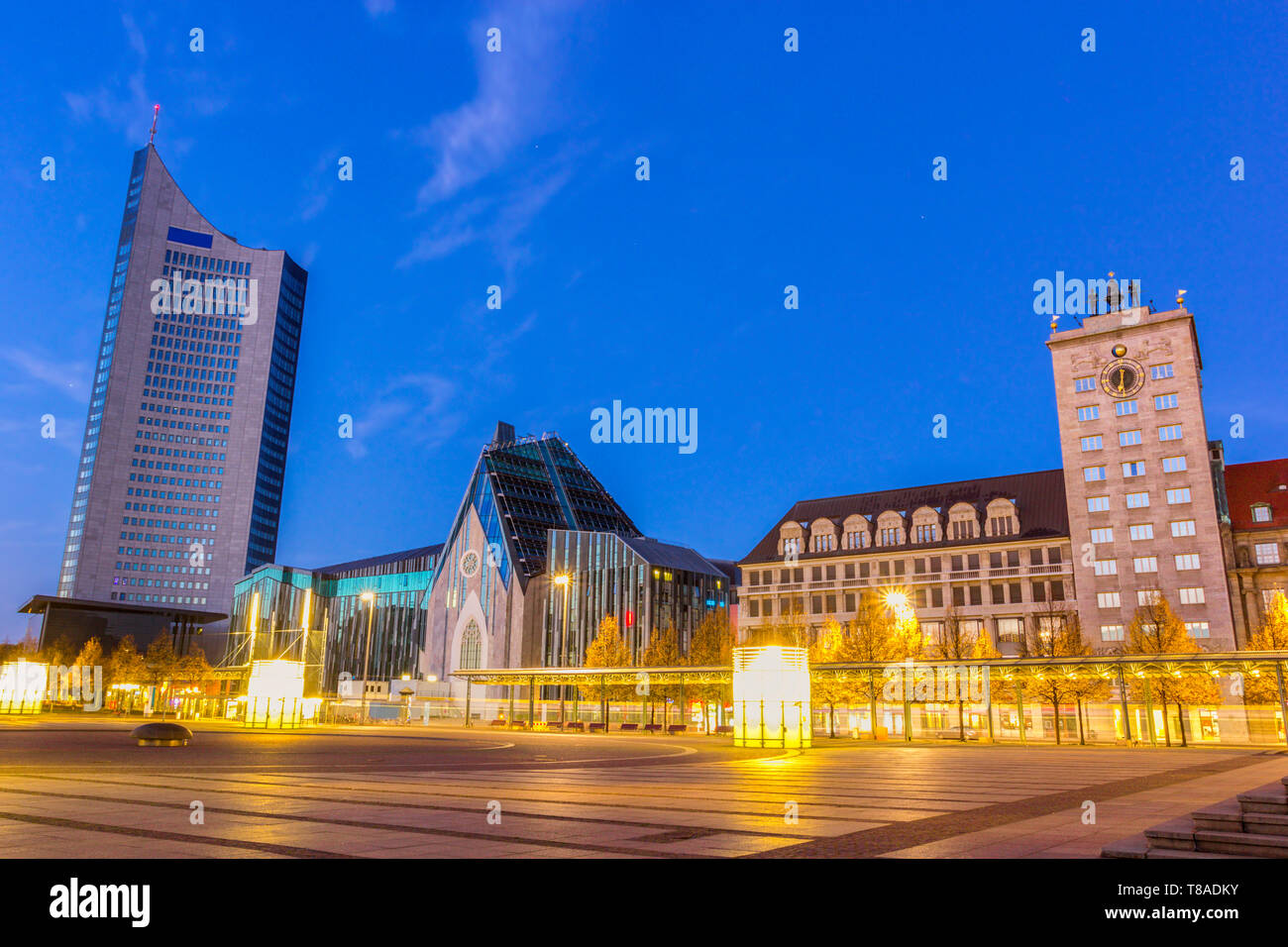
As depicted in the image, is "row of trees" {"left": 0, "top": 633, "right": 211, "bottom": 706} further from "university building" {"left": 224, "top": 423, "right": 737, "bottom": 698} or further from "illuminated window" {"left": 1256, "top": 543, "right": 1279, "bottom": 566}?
"illuminated window" {"left": 1256, "top": 543, "right": 1279, "bottom": 566}

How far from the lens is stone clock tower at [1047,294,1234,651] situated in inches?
2891

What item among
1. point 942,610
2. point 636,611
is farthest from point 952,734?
point 636,611

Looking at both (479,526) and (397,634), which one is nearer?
(479,526)

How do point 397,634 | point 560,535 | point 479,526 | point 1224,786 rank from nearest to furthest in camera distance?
point 1224,786
point 560,535
point 479,526
point 397,634

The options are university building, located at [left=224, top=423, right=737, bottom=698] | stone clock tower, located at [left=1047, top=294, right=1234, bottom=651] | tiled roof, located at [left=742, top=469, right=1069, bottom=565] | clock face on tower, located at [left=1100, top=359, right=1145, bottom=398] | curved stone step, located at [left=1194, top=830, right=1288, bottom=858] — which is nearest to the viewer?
curved stone step, located at [left=1194, top=830, right=1288, bottom=858]

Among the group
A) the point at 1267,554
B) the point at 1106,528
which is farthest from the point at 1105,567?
the point at 1267,554

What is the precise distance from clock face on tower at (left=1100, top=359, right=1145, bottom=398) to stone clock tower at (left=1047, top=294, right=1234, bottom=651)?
84mm

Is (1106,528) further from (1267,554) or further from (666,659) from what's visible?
(666,659)

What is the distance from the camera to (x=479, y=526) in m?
119

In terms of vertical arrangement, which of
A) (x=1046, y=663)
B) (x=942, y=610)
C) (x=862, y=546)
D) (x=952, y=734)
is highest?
(x=862, y=546)

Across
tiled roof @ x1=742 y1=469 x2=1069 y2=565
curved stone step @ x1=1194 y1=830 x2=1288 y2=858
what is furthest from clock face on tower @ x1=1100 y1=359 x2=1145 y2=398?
curved stone step @ x1=1194 y1=830 x2=1288 y2=858

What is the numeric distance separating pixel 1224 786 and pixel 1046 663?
91.8 ft

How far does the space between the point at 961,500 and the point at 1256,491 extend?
24.9 m
